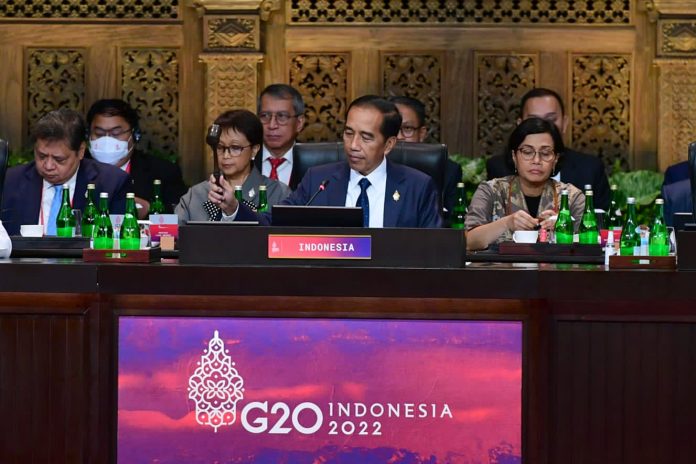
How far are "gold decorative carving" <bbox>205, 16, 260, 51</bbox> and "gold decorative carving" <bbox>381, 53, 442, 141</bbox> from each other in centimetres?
68

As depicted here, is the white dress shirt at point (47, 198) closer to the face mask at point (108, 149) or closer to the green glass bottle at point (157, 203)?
the green glass bottle at point (157, 203)

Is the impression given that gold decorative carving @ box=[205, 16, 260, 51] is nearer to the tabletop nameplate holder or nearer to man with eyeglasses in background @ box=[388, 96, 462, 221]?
man with eyeglasses in background @ box=[388, 96, 462, 221]

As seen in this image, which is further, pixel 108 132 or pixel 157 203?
pixel 108 132

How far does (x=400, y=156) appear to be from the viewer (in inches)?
190

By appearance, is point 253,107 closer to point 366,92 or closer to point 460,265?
point 366,92

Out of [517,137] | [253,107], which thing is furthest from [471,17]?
[517,137]

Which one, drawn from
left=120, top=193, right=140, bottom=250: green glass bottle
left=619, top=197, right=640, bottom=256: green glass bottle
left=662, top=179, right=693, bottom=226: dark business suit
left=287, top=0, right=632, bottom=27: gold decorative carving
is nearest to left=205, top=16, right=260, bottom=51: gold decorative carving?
left=287, top=0, right=632, bottom=27: gold decorative carving

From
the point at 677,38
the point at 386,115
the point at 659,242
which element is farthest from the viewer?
the point at 677,38

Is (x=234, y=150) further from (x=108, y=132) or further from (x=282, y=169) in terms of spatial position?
(x=108, y=132)

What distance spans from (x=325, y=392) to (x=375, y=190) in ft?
4.22

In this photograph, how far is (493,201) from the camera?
4.85 m

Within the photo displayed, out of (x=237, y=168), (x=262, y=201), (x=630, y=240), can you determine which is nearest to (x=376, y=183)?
(x=262, y=201)

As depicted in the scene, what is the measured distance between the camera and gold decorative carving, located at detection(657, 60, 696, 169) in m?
6.29

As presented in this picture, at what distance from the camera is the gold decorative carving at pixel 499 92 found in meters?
6.44
